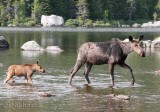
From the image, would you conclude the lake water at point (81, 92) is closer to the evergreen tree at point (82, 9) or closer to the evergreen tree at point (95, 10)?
the evergreen tree at point (82, 9)

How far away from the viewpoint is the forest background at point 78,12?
168 metres

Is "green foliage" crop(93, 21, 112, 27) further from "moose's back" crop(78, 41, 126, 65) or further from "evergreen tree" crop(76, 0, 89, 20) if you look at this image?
"moose's back" crop(78, 41, 126, 65)

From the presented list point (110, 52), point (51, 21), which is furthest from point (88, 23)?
point (110, 52)

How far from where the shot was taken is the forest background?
168375 mm

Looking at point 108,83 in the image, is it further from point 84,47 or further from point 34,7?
point 34,7

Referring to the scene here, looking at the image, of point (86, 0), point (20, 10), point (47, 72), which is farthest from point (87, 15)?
point (47, 72)

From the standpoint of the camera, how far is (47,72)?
30000 millimetres

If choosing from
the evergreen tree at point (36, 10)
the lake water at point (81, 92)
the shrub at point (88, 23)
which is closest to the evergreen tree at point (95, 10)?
the shrub at point (88, 23)

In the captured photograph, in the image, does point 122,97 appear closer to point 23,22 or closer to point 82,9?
point 23,22

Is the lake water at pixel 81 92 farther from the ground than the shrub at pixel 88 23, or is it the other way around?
the lake water at pixel 81 92

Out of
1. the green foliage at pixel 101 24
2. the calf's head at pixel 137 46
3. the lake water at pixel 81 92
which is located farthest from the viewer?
the green foliage at pixel 101 24

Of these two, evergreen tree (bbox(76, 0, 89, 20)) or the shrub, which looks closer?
the shrub

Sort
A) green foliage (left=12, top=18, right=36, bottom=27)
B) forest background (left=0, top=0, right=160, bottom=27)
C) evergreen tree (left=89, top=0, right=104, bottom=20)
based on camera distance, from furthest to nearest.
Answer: evergreen tree (left=89, top=0, right=104, bottom=20) < forest background (left=0, top=0, right=160, bottom=27) < green foliage (left=12, top=18, right=36, bottom=27)

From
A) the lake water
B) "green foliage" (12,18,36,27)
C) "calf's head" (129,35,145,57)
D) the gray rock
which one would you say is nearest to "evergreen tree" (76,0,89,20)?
"green foliage" (12,18,36,27)
